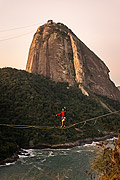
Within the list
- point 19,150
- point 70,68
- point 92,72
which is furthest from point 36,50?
point 19,150

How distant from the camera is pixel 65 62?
378 ft

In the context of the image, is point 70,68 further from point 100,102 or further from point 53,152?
point 53,152

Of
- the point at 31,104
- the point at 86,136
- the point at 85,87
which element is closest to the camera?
the point at 86,136

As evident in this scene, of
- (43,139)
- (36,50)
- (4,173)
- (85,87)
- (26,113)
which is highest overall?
(36,50)

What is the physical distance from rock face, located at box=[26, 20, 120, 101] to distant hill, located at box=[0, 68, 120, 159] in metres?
8.20

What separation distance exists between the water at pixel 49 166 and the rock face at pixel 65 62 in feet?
178

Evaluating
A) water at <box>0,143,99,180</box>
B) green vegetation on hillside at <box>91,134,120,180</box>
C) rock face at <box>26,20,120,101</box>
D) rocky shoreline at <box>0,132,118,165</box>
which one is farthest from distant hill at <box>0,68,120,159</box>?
green vegetation on hillside at <box>91,134,120,180</box>

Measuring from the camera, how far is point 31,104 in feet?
253

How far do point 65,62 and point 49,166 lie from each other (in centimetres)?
8109

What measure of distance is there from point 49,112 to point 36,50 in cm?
5609

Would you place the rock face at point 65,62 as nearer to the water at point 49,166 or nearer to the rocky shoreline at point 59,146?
the rocky shoreline at point 59,146

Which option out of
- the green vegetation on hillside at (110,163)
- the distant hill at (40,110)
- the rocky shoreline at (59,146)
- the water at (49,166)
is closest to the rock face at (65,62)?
the distant hill at (40,110)

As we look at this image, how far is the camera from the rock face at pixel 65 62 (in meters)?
110

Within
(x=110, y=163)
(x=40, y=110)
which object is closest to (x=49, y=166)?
(x=40, y=110)
